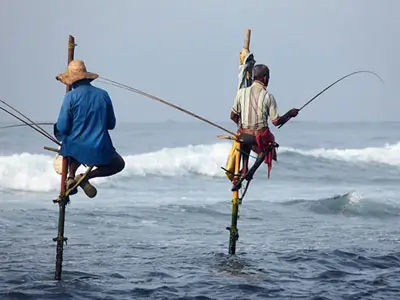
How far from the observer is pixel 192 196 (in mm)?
19781

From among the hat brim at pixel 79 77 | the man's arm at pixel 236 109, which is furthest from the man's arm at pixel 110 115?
the man's arm at pixel 236 109

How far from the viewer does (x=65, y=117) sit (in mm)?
8805

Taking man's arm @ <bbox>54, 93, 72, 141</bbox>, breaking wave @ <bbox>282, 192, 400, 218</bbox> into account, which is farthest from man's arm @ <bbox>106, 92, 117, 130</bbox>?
breaking wave @ <bbox>282, 192, 400, 218</bbox>

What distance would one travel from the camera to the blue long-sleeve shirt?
882 cm

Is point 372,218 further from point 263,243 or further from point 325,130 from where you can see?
point 325,130

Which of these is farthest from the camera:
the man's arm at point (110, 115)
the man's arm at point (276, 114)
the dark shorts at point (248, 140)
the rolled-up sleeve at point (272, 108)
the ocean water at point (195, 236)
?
the dark shorts at point (248, 140)

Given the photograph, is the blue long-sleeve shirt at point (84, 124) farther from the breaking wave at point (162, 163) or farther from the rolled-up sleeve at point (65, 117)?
the breaking wave at point (162, 163)

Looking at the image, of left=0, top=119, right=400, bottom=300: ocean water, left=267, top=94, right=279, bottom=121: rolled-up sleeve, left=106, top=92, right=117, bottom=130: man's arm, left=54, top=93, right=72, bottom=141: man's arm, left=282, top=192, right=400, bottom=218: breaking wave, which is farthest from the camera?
left=282, top=192, right=400, bottom=218: breaking wave

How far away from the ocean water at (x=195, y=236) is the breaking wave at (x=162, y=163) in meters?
0.06

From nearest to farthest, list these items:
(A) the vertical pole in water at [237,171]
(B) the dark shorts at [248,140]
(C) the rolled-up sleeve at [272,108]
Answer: (C) the rolled-up sleeve at [272,108]
(B) the dark shorts at [248,140]
(A) the vertical pole in water at [237,171]

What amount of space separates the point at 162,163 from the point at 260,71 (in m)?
16.6

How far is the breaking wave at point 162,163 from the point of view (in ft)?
71.3

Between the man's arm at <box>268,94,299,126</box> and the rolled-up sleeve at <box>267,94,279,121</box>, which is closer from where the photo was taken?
the man's arm at <box>268,94,299,126</box>

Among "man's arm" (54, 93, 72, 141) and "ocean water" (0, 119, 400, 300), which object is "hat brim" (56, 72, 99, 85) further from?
"ocean water" (0, 119, 400, 300)
